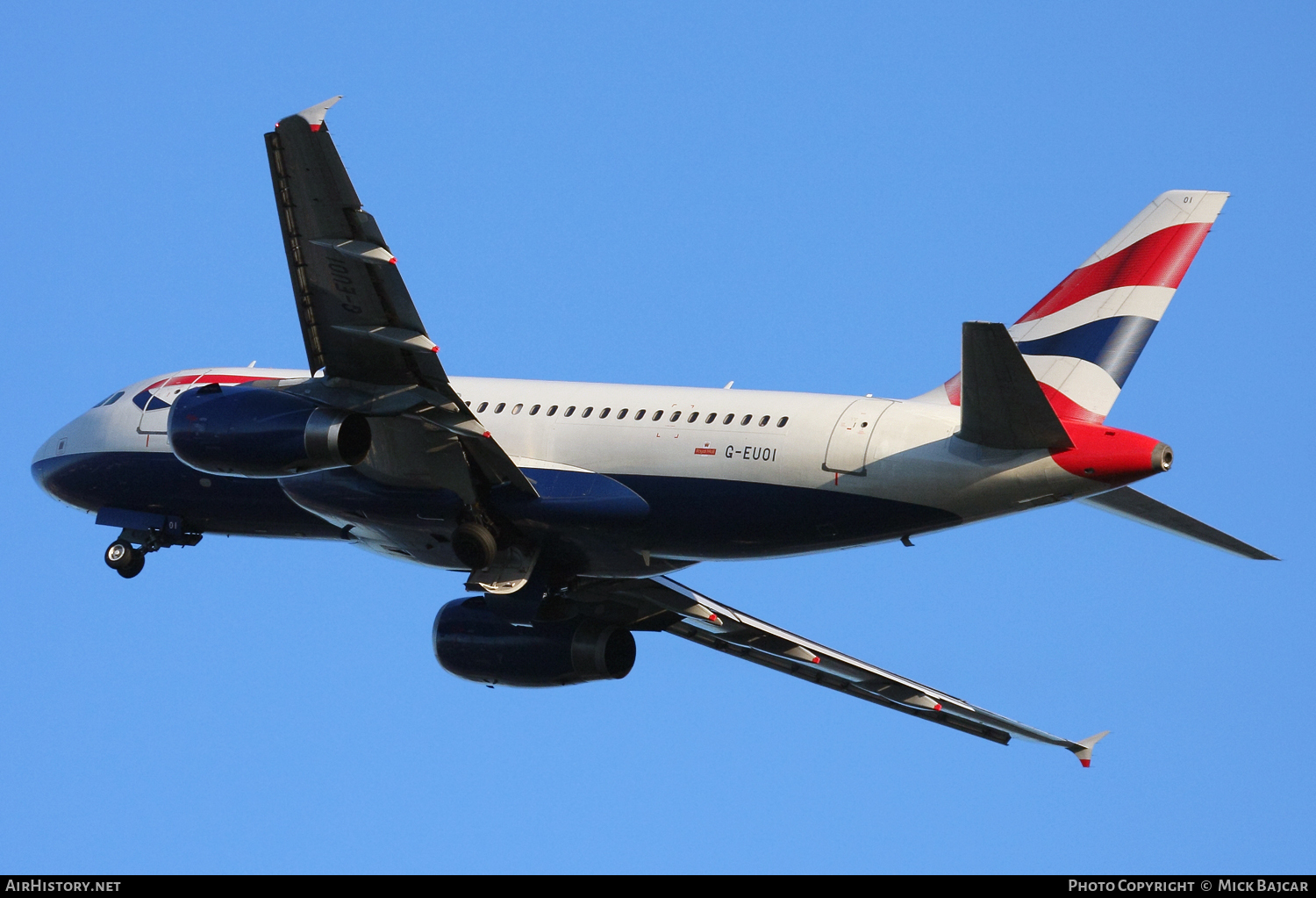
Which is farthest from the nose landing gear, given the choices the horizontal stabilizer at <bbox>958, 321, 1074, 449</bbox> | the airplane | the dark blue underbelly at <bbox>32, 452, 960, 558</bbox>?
the horizontal stabilizer at <bbox>958, 321, 1074, 449</bbox>

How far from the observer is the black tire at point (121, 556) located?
36.8m

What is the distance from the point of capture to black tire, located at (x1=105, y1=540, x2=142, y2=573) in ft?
121

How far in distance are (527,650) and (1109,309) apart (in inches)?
490

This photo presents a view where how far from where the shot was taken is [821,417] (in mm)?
30625

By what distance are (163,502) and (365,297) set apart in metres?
9.60

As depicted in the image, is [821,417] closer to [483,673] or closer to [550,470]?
[550,470]

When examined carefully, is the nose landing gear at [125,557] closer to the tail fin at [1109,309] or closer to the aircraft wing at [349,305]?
the aircraft wing at [349,305]

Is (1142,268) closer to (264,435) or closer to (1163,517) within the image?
(1163,517)

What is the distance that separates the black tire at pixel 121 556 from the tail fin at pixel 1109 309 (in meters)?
15.5

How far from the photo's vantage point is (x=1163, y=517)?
98.0 feet

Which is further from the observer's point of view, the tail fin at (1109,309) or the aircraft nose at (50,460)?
the aircraft nose at (50,460)

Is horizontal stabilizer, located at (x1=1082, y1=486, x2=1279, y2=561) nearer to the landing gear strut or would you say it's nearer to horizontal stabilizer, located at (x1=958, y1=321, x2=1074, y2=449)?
horizontal stabilizer, located at (x1=958, y1=321, x2=1074, y2=449)

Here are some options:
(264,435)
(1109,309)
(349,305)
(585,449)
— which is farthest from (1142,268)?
(264,435)

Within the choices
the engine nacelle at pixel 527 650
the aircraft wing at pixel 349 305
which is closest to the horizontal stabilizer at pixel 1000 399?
the aircraft wing at pixel 349 305
